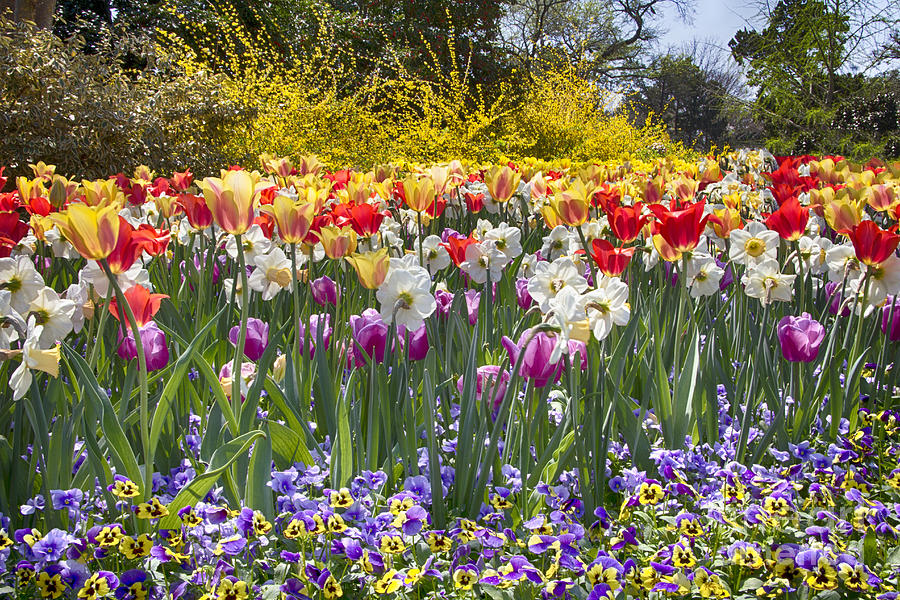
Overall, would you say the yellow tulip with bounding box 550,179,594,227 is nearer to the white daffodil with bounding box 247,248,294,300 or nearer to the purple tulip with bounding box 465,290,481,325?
the purple tulip with bounding box 465,290,481,325

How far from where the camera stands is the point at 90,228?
139 cm

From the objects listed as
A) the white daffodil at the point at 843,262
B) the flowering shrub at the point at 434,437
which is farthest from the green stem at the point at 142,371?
the white daffodil at the point at 843,262

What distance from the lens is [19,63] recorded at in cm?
609

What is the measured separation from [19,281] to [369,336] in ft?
2.46

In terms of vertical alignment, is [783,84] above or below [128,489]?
above

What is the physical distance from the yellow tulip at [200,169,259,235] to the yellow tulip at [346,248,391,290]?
316 millimetres

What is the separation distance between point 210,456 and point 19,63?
591cm

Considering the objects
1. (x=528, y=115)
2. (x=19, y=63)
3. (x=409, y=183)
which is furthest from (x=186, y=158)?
(x=528, y=115)

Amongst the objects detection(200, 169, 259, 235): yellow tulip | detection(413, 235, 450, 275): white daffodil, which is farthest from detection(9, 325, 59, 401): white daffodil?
detection(413, 235, 450, 275): white daffodil

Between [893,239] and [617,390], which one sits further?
[893,239]

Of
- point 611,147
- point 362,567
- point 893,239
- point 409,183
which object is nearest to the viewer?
point 362,567

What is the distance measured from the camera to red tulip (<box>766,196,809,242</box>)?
2.24 m

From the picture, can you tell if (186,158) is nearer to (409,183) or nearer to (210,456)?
(409,183)

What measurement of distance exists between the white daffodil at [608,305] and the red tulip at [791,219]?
1046mm
